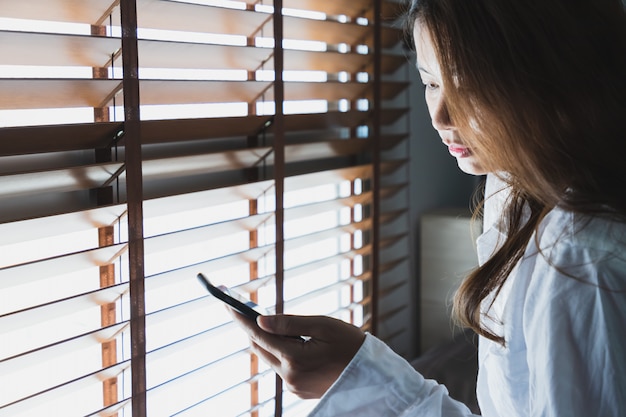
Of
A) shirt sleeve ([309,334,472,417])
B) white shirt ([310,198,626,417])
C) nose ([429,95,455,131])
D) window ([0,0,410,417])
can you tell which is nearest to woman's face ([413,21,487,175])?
nose ([429,95,455,131])

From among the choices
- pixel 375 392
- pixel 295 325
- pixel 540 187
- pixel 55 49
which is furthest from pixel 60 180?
pixel 540 187

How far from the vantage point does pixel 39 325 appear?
1276 mm

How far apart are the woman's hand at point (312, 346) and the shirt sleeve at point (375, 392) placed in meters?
0.02

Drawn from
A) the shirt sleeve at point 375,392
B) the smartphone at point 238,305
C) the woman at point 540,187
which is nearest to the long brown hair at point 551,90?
the woman at point 540,187

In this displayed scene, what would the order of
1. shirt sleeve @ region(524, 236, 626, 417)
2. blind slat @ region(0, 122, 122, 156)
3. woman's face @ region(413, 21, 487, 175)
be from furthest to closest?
blind slat @ region(0, 122, 122, 156) → woman's face @ region(413, 21, 487, 175) → shirt sleeve @ region(524, 236, 626, 417)

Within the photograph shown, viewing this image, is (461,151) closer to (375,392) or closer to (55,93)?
(375,392)

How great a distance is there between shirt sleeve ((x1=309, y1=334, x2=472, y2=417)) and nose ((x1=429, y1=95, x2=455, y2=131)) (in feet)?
1.10

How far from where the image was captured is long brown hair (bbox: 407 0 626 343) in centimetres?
86

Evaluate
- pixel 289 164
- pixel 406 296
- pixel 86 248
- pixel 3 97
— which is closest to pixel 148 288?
pixel 86 248

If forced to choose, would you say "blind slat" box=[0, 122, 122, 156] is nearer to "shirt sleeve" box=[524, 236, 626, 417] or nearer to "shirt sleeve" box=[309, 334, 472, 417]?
"shirt sleeve" box=[309, 334, 472, 417]

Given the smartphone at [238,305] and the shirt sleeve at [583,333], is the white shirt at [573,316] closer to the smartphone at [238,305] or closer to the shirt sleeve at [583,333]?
the shirt sleeve at [583,333]

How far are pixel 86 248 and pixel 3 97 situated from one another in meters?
0.34

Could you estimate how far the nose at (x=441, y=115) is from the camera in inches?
39.8

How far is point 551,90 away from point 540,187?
0.12 metres
